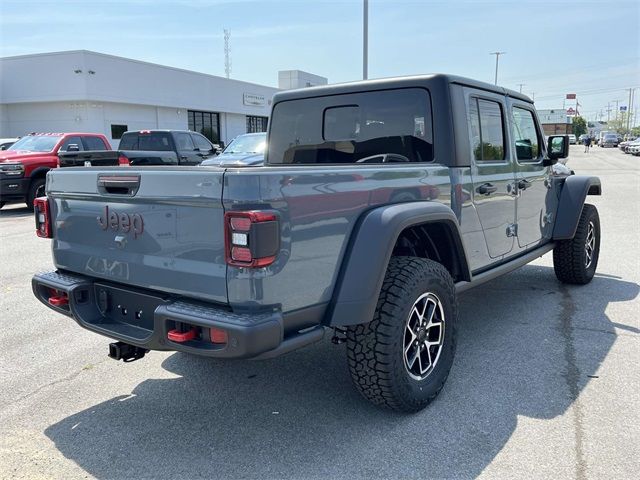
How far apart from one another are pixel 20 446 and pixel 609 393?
3508 mm

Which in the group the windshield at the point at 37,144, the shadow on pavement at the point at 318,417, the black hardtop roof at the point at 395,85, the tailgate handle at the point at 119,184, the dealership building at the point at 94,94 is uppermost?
the dealership building at the point at 94,94

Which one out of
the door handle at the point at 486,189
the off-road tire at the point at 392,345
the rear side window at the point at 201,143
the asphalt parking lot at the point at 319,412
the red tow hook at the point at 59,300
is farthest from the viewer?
the rear side window at the point at 201,143

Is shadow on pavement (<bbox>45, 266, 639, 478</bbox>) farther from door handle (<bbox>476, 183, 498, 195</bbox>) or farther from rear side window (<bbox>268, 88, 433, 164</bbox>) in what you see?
rear side window (<bbox>268, 88, 433, 164</bbox>)

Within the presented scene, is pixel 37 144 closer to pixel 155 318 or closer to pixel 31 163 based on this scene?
pixel 31 163

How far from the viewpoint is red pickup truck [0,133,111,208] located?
1272 cm

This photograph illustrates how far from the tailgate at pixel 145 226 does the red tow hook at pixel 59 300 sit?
169 millimetres

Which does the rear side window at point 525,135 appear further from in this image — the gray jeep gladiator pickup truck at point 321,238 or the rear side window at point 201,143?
the rear side window at point 201,143

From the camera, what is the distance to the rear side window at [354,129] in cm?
406

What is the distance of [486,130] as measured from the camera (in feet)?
14.4

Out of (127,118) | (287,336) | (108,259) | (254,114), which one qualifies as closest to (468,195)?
(287,336)

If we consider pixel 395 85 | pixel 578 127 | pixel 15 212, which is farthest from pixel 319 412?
pixel 578 127

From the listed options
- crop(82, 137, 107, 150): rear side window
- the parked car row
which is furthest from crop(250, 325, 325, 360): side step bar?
crop(82, 137, 107, 150): rear side window

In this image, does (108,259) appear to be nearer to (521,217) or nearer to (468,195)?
(468,195)

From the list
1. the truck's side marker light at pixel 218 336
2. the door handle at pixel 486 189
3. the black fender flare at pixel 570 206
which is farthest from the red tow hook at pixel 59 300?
the black fender flare at pixel 570 206
